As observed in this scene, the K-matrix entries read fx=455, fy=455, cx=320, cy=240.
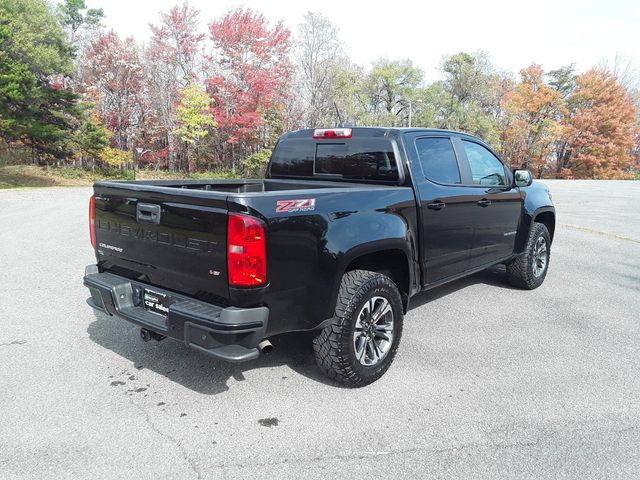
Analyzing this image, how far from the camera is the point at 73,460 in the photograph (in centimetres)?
249

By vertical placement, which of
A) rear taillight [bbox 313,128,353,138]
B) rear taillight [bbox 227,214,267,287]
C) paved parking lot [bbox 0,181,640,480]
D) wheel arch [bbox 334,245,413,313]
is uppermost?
rear taillight [bbox 313,128,353,138]

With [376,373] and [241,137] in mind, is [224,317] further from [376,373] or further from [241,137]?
[241,137]

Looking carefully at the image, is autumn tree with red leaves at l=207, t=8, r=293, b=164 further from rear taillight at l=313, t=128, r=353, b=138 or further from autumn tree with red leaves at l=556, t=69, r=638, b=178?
autumn tree with red leaves at l=556, t=69, r=638, b=178

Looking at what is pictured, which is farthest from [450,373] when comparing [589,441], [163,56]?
[163,56]

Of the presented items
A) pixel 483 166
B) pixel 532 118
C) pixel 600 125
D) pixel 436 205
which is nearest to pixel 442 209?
pixel 436 205

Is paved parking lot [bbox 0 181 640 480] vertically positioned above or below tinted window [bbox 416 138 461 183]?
below

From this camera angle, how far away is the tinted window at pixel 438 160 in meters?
4.09

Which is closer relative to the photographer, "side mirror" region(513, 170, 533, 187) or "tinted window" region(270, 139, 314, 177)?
"tinted window" region(270, 139, 314, 177)

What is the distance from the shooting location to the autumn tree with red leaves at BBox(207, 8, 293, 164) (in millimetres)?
29469

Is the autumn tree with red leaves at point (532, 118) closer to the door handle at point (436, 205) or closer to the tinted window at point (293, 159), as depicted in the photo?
the tinted window at point (293, 159)

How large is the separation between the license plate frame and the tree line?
17280 millimetres

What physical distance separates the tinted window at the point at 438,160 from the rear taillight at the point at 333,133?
2.09 feet

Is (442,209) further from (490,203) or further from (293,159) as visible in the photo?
(293,159)

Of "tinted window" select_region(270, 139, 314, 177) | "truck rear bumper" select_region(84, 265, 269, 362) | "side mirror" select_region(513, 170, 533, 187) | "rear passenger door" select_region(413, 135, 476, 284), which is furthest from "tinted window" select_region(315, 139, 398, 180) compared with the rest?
"side mirror" select_region(513, 170, 533, 187)
